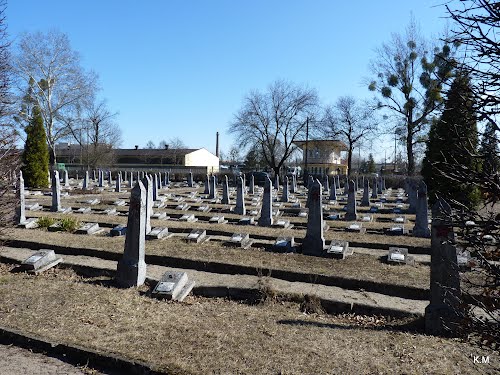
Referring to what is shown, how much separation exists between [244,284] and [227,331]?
6.17 ft

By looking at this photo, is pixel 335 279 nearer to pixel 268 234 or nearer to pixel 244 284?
pixel 244 284

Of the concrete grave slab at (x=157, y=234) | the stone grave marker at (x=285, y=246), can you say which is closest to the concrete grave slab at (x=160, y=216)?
the concrete grave slab at (x=157, y=234)

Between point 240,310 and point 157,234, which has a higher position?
point 157,234

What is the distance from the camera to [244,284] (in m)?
6.84

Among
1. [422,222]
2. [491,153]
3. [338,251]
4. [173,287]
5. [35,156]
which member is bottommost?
[173,287]

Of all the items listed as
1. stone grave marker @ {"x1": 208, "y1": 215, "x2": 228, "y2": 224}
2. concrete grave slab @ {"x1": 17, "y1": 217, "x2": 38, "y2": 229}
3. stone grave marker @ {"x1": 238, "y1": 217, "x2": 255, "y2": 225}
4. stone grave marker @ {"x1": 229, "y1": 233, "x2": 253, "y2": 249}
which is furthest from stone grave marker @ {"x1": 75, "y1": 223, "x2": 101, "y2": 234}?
stone grave marker @ {"x1": 238, "y1": 217, "x2": 255, "y2": 225}

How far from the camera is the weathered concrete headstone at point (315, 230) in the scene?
886cm

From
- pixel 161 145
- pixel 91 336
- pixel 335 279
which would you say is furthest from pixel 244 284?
pixel 161 145

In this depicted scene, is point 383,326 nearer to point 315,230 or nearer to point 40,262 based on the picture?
point 315,230

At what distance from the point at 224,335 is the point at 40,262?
4671 mm

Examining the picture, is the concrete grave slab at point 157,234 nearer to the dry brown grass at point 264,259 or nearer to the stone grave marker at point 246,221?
Result: the dry brown grass at point 264,259

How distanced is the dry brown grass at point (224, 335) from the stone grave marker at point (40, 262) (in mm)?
836

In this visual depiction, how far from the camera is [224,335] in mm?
4820

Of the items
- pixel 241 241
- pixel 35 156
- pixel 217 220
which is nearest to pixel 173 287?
pixel 241 241
